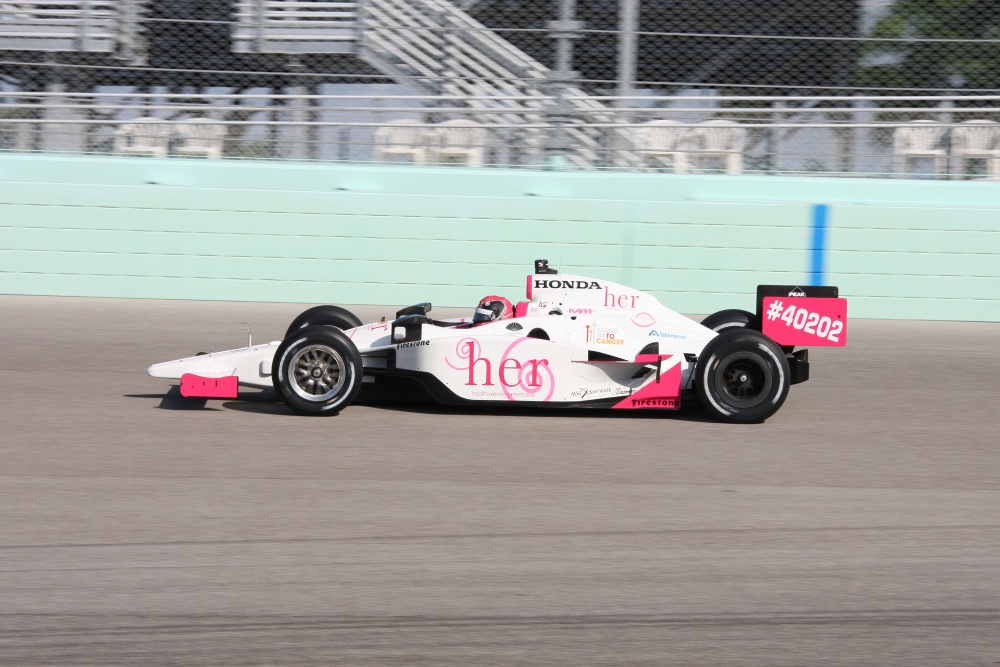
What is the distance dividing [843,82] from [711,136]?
1.19 m

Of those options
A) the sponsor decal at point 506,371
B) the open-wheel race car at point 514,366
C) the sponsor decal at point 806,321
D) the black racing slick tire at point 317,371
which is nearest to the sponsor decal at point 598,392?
the open-wheel race car at point 514,366

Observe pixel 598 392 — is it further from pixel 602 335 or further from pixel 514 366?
pixel 514 366

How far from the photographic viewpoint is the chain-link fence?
10047 millimetres

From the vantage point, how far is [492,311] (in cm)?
617

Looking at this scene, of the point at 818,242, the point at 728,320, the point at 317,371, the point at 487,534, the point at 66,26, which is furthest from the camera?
the point at 66,26

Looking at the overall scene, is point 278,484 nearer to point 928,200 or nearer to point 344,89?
A: point 344,89

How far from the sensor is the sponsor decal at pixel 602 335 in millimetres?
5992

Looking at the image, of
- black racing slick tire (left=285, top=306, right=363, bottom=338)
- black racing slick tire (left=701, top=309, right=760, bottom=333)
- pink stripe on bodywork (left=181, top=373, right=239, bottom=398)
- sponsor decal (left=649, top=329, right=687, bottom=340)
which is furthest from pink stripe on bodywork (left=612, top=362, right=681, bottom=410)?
pink stripe on bodywork (left=181, top=373, right=239, bottom=398)

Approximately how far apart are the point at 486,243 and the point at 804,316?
4.13 metres

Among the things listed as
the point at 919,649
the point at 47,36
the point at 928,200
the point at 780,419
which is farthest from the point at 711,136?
the point at 919,649

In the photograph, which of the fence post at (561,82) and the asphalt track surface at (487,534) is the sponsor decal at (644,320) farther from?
the fence post at (561,82)

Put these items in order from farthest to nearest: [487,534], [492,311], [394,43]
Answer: [394,43]
[492,311]
[487,534]

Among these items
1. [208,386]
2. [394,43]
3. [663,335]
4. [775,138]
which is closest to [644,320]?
[663,335]

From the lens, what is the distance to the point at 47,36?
10641 millimetres
